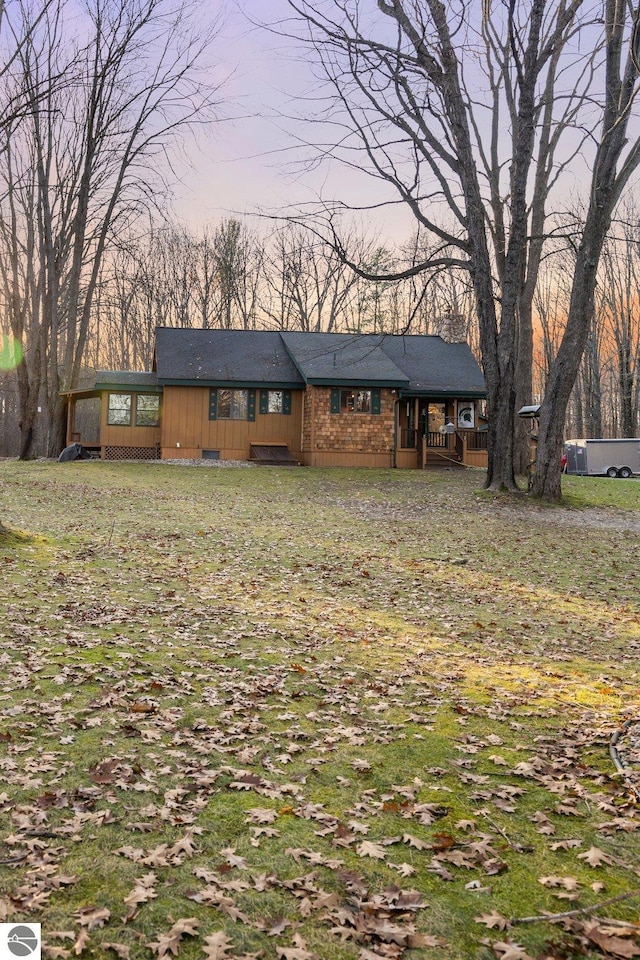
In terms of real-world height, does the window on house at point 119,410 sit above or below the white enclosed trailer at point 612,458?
above

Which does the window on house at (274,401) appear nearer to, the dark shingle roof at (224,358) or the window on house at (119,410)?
the dark shingle roof at (224,358)

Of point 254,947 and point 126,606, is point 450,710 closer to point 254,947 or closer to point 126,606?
point 254,947

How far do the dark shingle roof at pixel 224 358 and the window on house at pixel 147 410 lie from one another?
5.03ft

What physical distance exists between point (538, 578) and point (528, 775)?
6.42m

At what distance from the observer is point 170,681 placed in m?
5.61

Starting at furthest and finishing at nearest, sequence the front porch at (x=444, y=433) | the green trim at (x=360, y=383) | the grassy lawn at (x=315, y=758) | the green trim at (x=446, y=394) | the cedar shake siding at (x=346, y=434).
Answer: the front porch at (x=444, y=433), the green trim at (x=446, y=394), the cedar shake siding at (x=346, y=434), the green trim at (x=360, y=383), the grassy lawn at (x=315, y=758)

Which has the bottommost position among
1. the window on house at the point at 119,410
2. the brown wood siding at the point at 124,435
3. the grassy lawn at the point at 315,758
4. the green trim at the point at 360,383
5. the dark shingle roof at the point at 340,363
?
the grassy lawn at the point at 315,758

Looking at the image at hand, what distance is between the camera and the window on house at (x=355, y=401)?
28000mm

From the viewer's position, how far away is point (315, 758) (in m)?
4.42

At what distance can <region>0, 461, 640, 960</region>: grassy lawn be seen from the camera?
9.55ft

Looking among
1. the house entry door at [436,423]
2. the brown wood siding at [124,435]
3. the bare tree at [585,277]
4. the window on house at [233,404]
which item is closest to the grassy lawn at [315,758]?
the bare tree at [585,277]

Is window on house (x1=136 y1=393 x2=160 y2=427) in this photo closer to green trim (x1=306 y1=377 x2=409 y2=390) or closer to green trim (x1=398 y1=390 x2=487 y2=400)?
green trim (x1=306 y1=377 x2=409 y2=390)

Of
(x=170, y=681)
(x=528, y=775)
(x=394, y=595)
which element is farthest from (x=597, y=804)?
(x=394, y=595)

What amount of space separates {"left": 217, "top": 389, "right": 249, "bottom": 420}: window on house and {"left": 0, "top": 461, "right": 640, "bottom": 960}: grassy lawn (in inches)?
732
